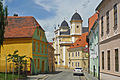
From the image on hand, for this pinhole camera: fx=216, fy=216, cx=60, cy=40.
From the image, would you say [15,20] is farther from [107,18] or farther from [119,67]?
[119,67]

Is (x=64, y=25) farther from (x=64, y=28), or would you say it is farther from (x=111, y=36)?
(x=111, y=36)

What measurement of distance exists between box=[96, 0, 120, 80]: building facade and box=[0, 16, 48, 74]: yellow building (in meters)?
14.1

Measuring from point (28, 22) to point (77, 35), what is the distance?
50006 mm

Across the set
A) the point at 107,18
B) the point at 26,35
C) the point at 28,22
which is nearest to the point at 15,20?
the point at 28,22

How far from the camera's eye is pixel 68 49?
7762cm

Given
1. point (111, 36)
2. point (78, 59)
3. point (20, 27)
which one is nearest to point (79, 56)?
point (78, 59)

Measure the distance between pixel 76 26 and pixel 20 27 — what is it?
50.6 m

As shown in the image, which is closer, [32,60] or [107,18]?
[107,18]

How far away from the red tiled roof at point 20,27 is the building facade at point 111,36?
15386mm

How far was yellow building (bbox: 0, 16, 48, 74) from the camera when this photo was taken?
31.8 meters

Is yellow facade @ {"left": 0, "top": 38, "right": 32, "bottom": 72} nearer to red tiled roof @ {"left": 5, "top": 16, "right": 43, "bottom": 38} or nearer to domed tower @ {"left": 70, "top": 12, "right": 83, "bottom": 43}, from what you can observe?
red tiled roof @ {"left": 5, "top": 16, "right": 43, "bottom": 38}

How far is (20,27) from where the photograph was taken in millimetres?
33938

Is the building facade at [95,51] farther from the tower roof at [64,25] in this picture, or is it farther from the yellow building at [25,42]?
the tower roof at [64,25]

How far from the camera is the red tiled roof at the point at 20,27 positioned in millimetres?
32531
